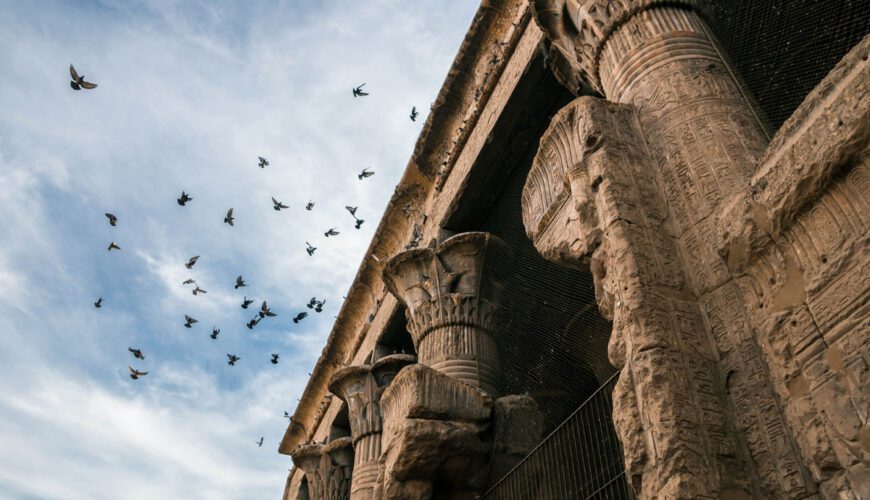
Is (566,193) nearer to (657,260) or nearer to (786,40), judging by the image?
(657,260)

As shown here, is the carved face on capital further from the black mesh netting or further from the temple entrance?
the black mesh netting

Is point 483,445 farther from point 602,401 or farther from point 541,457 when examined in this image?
point 602,401

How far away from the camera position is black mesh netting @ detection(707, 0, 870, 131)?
15.4ft

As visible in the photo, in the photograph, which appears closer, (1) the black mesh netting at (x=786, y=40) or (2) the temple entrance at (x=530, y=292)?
(1) the black mesh netting at (x=786, y=40)

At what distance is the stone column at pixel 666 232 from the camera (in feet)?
6.48

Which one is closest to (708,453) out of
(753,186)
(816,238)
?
(816,238)

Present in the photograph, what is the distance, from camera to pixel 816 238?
190 cm

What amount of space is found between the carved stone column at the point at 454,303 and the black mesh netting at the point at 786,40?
272cm

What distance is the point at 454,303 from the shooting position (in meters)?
6.06

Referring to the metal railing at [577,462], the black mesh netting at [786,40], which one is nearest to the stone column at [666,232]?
the metal railing at [577,462]

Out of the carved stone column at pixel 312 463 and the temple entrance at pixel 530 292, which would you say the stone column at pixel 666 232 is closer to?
the temple entrance at pixel 530 292

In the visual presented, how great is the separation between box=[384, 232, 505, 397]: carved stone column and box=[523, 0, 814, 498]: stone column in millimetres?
2531

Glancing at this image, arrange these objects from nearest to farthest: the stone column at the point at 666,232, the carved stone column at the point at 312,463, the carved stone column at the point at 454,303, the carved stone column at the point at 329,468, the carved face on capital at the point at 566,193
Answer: the stone column at the point at 666,232 → the carved face on capital at the point at 566,193 → the carved stone column at the point at 454,303 → the carved stone column at the point at 329,468 → the carved stone column at the point at 312,463

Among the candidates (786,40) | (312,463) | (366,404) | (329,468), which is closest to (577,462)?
(786,40)
